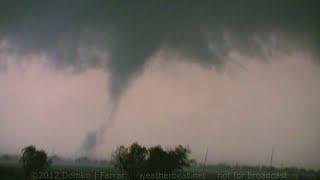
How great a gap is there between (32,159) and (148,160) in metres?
31.4

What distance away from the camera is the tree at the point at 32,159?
94.2m

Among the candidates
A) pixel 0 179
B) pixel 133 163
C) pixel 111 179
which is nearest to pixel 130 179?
pixel 133 163

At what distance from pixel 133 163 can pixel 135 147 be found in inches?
118

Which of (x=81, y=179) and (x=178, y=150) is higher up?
(x=178, y=150)

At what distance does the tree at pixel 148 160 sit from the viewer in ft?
255

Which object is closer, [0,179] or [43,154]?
[0,179]

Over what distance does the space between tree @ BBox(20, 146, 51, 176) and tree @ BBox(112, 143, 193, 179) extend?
22973 mm

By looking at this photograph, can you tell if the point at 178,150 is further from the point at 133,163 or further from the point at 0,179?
the point at 0,179

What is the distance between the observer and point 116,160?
3189 inches

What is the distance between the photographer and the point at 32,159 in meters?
94.9

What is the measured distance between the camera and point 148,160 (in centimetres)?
7838

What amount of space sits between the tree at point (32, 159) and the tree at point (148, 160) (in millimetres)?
22973

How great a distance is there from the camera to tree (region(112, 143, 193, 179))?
255ft

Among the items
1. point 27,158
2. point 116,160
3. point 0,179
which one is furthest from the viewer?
point 27,158
